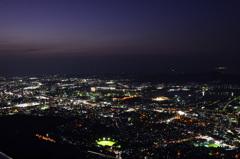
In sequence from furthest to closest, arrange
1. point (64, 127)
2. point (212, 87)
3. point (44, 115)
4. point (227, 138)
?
point (212, 87)
point (44, 115)
point (64, 127)
point (227, 138)

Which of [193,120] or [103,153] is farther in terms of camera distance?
[193,120]

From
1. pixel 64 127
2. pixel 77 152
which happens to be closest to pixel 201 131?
pixel 77 152

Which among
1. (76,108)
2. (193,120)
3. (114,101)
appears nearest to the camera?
(193,120)

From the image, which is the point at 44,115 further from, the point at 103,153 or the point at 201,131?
the point at 201,131

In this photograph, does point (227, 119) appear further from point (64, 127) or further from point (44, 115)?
point (44, 115)

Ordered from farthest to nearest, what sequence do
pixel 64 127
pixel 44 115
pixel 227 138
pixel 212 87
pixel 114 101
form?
pixel 212 87, pixel 114 101, pixel 44 115, pixel 64 127, pixel 227 138

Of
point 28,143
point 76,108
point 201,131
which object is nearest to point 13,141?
point 28,143

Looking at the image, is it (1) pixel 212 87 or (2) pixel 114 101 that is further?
(1) pixel 212 87

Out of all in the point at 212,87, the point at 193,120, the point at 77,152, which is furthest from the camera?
the point at 212,87
